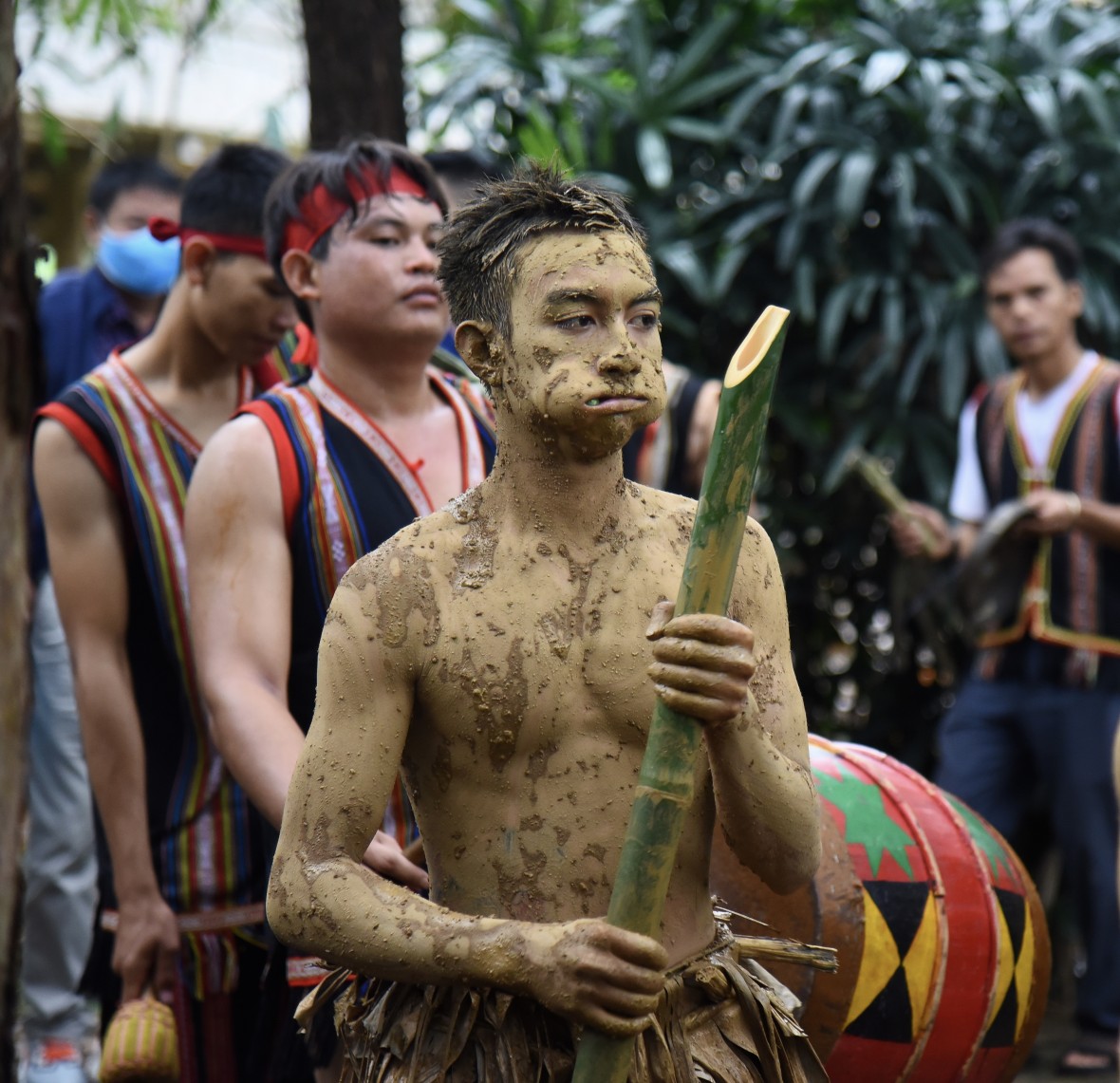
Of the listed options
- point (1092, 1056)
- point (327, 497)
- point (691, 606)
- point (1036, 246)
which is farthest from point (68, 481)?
point (1036, 246)

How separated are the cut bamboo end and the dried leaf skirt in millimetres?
739

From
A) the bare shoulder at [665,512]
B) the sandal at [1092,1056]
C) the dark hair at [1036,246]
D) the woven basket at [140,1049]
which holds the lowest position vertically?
the sandal at [1092,1056]

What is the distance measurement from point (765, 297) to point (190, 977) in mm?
4092

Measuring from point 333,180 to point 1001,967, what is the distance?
184 cm

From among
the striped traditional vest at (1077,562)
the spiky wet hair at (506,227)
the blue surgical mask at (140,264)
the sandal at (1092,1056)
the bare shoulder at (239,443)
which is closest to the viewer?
the spiky wet hair at (506,227)

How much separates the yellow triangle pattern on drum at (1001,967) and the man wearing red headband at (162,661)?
1420 millimetres

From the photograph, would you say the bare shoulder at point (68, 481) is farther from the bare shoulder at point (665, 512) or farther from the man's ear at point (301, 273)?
the bare shoulder at point (665, 512)

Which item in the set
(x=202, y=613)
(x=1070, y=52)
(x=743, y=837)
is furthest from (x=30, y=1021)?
(x=1070, y=52)

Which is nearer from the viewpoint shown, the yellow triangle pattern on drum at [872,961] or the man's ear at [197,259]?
the yellow triangle pattern on drum at [872,961]

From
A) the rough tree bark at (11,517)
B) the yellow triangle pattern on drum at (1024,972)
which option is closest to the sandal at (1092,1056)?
the yellow triangle pattern on drum at (1024,972)

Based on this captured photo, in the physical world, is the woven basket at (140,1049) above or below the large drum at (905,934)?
below

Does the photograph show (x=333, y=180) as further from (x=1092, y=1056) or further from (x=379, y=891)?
(x=1092, y=1056)

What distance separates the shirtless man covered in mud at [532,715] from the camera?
6.98 feet

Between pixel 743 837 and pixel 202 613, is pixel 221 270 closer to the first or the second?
pixel 202 613
